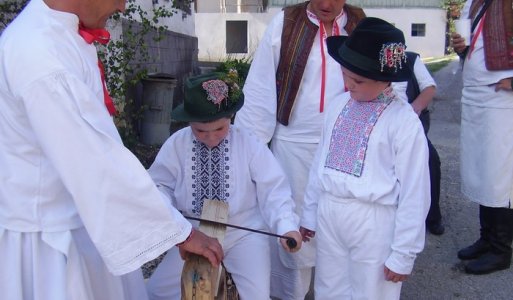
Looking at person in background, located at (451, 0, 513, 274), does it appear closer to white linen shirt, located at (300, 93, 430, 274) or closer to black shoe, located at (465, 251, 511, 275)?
black shoe, located at (465, 251, 511, 275)

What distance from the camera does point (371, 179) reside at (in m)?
2.49

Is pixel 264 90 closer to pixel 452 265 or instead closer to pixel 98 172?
pixel 98 172

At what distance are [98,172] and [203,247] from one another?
528mm

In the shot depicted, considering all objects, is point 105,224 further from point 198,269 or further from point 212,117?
point 212,117

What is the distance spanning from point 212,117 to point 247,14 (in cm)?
1719

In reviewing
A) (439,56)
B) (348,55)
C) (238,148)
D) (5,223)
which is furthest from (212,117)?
(439,56)

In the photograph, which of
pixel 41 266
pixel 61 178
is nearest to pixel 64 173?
pixel 61 178

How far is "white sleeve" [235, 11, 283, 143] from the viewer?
324cm

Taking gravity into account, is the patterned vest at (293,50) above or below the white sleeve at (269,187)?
above

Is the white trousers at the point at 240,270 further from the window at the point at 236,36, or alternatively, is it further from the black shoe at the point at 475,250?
the window at the point at 236,36

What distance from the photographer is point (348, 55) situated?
2477 millimetres

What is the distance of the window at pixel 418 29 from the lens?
2170cm

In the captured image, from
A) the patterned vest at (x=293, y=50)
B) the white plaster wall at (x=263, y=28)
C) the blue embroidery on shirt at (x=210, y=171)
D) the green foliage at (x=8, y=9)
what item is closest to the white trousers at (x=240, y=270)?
the blue embroidery on shirt at (x=210, y=171)

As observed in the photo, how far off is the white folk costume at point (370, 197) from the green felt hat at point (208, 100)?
50 cm
